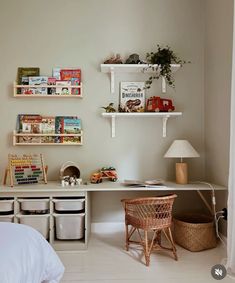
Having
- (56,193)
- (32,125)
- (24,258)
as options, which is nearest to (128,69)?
(32,125)

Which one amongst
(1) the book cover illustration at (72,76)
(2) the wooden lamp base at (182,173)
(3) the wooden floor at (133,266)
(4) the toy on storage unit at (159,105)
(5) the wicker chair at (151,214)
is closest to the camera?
(3) the wooden floor at (133,266)

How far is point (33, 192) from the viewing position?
271cm

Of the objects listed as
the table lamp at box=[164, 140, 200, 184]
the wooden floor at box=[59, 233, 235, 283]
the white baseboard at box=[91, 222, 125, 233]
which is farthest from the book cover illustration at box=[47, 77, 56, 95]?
the wooden floor at box=[59, 233, 235, 283]

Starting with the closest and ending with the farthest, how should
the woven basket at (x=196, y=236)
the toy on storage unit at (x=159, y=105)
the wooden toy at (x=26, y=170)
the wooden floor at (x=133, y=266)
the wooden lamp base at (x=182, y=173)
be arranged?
the wooden floor at (x=133, y=266) → the woven basket at (x=196, y=236) → the wooden toy at (x=26, y=170) → the wooden lamp base at (x=182, y=173) → the toy on storage unit at (x=159, y=105)

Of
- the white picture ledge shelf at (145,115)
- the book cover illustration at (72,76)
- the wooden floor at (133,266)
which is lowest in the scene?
the wooden floor at (133,266)

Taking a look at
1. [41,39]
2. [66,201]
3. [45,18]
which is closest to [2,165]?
[66,201]

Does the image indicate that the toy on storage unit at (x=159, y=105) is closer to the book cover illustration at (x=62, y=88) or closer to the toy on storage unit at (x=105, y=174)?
the toy on storage unit at (x=105, y=174)

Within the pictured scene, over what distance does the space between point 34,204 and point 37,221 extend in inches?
6.7

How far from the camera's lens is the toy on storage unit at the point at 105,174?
3.04 metres

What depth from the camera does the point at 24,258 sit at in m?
→ 1.35

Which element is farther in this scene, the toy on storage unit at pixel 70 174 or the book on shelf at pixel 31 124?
the book on shelf at pixel 31 124

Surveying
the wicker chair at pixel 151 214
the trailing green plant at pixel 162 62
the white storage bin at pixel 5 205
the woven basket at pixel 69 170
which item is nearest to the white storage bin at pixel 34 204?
the white storage bin at pixel 5 205

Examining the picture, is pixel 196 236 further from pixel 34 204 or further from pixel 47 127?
pixel 47 127

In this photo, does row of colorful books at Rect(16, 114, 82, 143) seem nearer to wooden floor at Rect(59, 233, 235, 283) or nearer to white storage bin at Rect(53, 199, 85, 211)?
white storage bin at Rect(53, 199, 85, 211)
